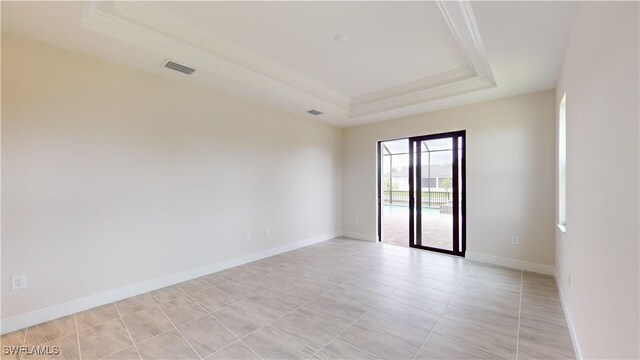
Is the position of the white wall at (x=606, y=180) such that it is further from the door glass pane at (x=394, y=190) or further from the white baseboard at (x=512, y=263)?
the door glass pane at (x=394, y=190)

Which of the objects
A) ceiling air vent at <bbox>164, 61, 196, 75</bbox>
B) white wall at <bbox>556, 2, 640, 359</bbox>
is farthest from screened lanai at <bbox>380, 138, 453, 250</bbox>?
ceiling air vent at <bbox>164, 61, 196, 75</bbox>

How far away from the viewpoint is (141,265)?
3055 mm

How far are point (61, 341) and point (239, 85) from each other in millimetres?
3196

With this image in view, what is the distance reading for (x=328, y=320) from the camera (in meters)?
2.46

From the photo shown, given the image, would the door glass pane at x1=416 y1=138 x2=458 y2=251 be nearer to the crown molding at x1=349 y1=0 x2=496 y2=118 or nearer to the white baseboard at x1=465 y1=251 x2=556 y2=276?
the white baseboard at x1=465 y1=251 x2=556 y2=276

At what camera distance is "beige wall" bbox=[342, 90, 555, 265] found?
12.0 ft

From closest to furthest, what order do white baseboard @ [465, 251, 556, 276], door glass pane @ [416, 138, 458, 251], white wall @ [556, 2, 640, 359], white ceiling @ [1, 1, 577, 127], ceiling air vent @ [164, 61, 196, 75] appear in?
white wall @ [556, 2, 640, 359]
white ceiling @ [1, 1, 577, 127]
ceiling air vent @ [164, 61, 196, 75]
white baseboard @ [465, 251, 556, 276]
door glass pane @ [416, 138, 458, 251]

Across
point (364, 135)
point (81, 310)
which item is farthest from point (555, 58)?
point (81, 310)

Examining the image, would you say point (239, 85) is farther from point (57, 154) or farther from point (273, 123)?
point (57, 154)

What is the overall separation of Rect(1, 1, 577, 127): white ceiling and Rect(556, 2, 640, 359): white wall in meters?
0.62

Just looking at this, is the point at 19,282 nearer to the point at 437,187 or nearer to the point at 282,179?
the point at 282,179

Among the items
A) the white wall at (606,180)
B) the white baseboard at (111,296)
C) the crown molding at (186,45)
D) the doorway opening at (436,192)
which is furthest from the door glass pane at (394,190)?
the white wall at (606,180)

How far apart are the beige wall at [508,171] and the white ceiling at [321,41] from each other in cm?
35

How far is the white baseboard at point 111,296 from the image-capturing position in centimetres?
231
